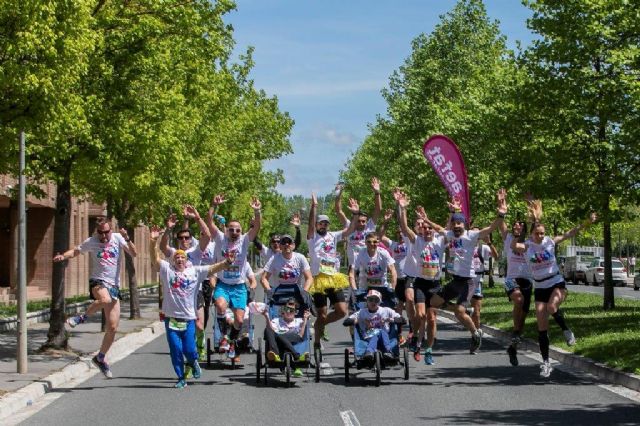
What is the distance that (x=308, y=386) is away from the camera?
14195mm

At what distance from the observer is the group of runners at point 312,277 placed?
14.4 meters

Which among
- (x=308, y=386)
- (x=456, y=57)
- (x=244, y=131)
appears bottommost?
(x=308, y=386)

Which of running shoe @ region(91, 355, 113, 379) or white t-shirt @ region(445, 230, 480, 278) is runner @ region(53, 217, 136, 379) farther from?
white t-shirt @ region(445, 230, 480, 278)

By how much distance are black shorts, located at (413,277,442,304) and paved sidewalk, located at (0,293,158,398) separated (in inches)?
181

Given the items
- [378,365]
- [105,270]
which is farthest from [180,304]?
[378,365]

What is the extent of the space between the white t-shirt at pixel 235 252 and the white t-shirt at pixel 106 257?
1521mm

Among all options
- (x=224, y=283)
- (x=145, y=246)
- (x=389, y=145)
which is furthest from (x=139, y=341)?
(x=145, y=246)

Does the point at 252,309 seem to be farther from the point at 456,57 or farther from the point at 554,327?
the point at 456,57

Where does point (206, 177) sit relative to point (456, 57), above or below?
below

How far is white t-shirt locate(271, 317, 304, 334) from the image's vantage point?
1437cm

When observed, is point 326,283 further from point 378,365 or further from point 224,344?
point 378,365

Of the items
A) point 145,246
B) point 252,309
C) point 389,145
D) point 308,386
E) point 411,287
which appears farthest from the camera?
point 145,246

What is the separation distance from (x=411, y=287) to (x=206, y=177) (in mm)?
26507

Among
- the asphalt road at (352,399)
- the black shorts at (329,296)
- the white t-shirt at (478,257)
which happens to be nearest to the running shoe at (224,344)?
the asphalt road at (352,399)
